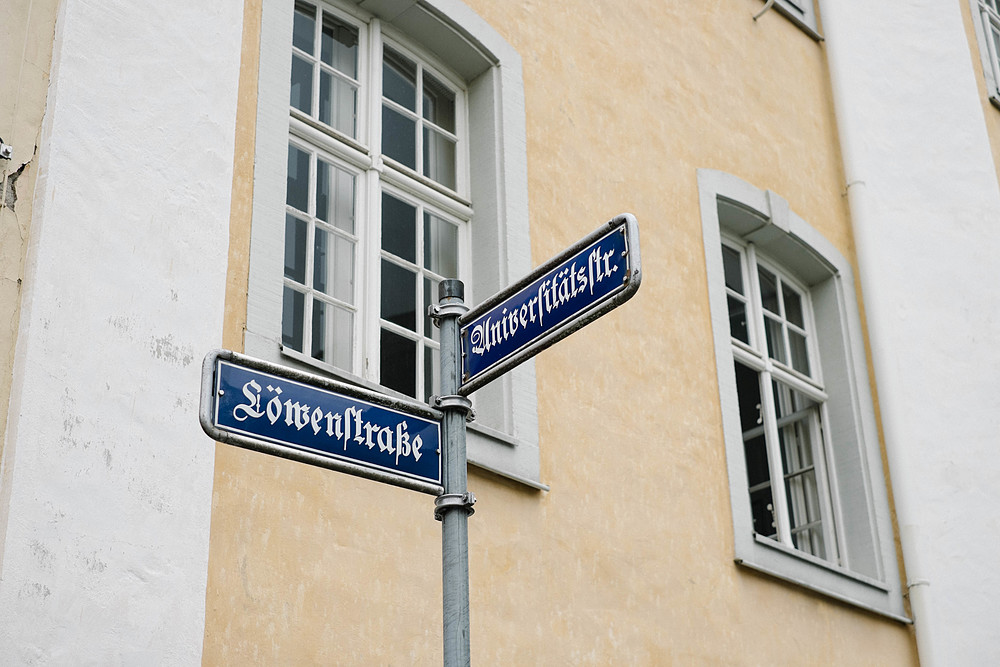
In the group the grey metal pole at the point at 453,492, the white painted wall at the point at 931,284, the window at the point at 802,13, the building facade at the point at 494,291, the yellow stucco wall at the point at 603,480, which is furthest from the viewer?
the window at the point at 802,13

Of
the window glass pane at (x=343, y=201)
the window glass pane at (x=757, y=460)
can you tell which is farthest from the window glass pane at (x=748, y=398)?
the window glass pane at (x=343, y=201)

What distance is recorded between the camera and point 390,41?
24.2 feet

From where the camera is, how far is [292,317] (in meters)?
6.16

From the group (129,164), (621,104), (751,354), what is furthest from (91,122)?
(751,354)

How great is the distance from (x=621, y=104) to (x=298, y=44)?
222 centimetres

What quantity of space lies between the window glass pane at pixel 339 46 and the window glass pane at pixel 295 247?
1.09 meters

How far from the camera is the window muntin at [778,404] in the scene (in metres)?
8.91

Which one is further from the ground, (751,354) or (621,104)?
(621,104)

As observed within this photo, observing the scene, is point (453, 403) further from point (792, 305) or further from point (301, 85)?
point (792, 305)

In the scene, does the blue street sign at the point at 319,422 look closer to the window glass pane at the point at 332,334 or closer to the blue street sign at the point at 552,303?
the blue street sign at the point at 552,303

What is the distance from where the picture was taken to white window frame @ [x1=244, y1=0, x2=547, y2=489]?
5.71 meters

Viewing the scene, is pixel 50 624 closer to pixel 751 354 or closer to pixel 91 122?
pixel 91 122

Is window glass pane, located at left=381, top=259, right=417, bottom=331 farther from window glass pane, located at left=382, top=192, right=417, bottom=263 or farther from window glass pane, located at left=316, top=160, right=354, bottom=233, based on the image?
window glass pane, located at left=316, top=160, right=354, bottom=233

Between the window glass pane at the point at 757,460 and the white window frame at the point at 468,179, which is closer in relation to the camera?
the white window frame at the point at 468,179
